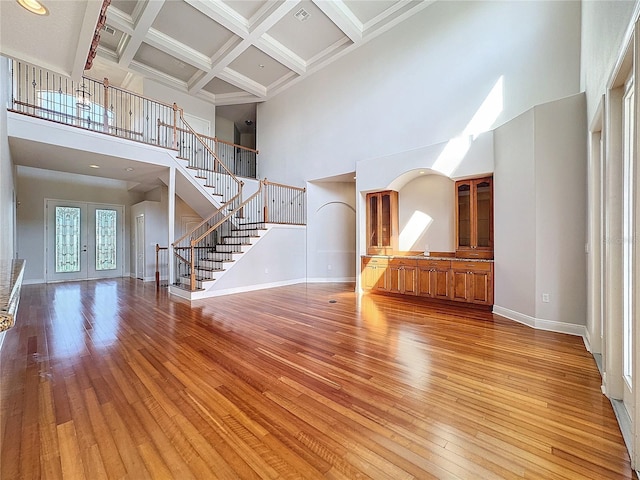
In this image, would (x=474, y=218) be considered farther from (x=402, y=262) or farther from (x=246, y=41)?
(x=246, y=41)

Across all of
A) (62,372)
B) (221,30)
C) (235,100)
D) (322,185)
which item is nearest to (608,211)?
(62,372)

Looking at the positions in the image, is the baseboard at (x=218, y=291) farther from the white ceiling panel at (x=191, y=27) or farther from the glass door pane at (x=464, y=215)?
the white ceiling panel at (x=191, y=27)

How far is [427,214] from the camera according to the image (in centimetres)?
615

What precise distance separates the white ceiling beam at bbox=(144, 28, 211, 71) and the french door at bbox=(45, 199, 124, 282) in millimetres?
5190

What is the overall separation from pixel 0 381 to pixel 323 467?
295 cm

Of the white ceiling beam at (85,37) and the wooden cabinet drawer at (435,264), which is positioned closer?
the white ceiling beam at (85,37)

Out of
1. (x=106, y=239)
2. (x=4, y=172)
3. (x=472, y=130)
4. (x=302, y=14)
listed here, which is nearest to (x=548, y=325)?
(x=472, y=130)

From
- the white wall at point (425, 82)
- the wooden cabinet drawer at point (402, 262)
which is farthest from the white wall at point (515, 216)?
the wooden cabinet drawer at point (402, 262)

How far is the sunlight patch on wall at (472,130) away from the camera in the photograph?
5.14m

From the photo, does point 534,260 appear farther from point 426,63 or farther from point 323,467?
point 426,63

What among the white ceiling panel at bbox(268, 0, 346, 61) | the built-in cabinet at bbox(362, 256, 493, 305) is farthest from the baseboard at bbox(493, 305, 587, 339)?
the white ceiling panel at bbox(268, 0, 346, 61)

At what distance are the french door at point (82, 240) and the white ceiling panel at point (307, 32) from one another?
7.56 metres

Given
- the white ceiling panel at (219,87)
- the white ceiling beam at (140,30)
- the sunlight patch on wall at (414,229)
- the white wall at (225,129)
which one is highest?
the white ceiling panel at (219,87)

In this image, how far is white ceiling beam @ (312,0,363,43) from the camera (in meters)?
6.25
